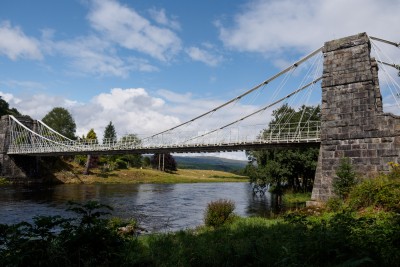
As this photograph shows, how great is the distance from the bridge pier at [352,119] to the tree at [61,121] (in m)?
67.8

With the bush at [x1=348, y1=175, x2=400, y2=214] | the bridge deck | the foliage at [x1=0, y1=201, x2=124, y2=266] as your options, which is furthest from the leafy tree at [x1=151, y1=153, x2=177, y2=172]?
the foliage at [x1=0, y1=201, x2=124, y2=266]

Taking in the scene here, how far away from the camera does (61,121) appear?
A: 7694 cm

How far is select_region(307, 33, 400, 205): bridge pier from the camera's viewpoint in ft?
52.9

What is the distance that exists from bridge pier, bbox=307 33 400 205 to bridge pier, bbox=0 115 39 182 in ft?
140

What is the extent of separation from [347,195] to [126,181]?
40485 mm

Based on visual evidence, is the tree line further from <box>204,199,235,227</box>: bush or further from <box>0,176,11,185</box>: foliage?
<box>0,176,11,185</box>: foliage

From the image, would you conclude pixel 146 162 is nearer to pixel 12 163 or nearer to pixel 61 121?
pixel 61 121

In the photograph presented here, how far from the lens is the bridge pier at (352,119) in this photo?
16.1 metres

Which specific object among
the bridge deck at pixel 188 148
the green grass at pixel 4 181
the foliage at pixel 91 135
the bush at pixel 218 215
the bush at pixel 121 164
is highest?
the foliage at pixel 91 135

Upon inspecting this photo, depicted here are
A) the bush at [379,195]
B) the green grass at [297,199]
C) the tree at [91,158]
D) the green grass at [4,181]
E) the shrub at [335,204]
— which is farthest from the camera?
the tree at [91,158]

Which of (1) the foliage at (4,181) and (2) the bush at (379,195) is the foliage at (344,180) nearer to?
(2) the bush at (379,195)

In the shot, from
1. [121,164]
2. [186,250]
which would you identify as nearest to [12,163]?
[121,164]

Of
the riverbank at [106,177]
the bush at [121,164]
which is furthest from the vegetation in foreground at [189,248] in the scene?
the bush at [121,164]

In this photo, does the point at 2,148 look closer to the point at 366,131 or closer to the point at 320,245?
the point at 366,131
